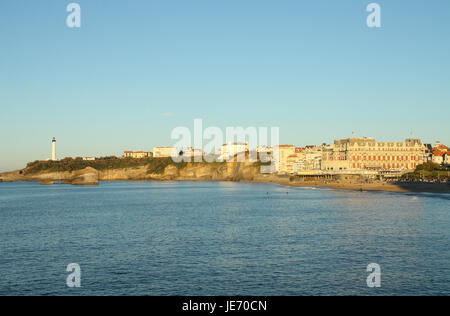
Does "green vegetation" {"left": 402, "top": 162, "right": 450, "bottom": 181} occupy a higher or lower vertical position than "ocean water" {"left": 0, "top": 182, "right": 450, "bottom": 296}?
higher

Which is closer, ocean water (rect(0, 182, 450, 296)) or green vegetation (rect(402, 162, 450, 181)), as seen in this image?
ocean water (rect(0, 182, 450, 296))

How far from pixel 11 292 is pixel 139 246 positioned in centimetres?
1596

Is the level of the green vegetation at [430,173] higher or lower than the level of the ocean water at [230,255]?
higher

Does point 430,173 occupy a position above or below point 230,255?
above

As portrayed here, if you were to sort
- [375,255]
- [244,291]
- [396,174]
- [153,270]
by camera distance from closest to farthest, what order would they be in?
[244,291] → [153,270] → [375,255] → [396,174]

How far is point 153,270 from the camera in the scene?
33.8 meters

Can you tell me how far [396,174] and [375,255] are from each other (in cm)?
16612

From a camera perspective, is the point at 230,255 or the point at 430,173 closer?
the point at 230,255

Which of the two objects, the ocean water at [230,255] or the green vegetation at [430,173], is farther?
the green vegetation at [430,173]
